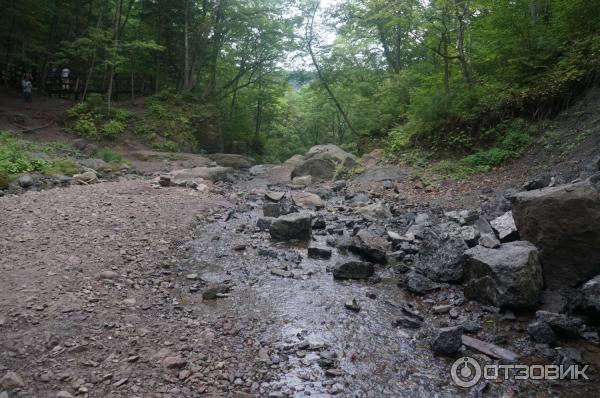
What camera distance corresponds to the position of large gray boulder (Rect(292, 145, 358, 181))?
65.8ft

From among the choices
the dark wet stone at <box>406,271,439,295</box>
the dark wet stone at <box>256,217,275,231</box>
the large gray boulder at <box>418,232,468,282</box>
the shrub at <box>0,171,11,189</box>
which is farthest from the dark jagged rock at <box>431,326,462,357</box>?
the shrub at <box>0,171,11,189</box>

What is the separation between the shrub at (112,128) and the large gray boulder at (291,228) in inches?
689

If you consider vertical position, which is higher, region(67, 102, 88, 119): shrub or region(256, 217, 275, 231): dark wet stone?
region(67, 102, 88, 119): shrub

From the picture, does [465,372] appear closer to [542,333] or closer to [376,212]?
[542,333]

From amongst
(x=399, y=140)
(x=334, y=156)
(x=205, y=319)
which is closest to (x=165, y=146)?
(x=334, y=156)

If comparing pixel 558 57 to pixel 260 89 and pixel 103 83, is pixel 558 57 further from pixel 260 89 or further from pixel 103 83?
pixel 103 83

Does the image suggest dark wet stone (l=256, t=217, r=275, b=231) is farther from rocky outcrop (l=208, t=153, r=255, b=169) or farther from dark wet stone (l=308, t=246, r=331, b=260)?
rocky outcrop (l=208, t=153, r=255, b=169)

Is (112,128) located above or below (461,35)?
below

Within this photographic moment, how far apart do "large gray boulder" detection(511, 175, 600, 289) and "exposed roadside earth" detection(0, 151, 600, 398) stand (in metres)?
1.01

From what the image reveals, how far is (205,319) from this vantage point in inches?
212

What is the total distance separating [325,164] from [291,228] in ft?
37.3

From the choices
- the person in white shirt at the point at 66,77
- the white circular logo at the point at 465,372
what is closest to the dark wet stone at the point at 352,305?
the white circular logo at the point at 465,372

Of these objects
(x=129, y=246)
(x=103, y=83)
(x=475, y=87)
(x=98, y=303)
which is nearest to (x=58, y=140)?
(x=103, y=83)

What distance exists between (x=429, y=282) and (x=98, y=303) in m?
5.33
